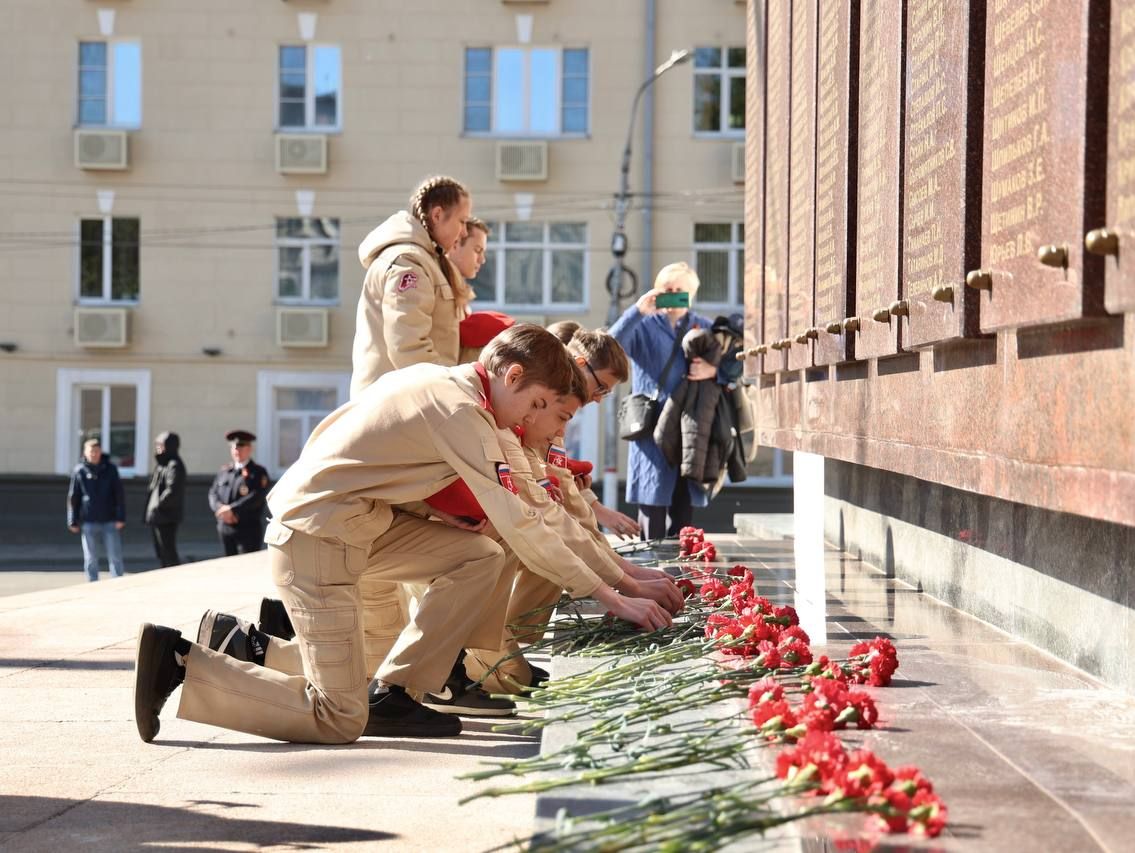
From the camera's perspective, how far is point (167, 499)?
49.5 feet

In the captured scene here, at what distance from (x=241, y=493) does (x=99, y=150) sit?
11.6m

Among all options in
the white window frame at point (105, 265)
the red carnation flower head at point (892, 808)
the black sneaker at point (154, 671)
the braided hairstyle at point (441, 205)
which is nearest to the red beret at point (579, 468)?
the braided hairstyle at point (441, 205)

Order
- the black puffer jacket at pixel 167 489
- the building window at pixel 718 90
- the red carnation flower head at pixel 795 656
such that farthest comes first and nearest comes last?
the building window at pixel 718 90
the black puffer jacket at pixel 167 489
the red carnation flower head at pixel 795 656

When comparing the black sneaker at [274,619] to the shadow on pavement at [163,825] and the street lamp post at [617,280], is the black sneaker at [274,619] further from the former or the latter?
the street lamp post at [617,280]

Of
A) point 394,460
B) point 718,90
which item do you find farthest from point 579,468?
point 718,90

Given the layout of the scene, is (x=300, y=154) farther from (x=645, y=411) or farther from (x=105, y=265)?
(x=645, y=411)

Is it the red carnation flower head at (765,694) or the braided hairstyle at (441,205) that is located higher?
the braided hairstyle at (441,205)

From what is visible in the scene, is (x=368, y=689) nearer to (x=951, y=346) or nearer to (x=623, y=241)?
(x=951, y=346)

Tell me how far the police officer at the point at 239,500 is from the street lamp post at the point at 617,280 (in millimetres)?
7736

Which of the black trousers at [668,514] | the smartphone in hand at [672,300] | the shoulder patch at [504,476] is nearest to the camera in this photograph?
the shoulder patch at [504,476]

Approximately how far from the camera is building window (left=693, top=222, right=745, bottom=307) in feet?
78.3

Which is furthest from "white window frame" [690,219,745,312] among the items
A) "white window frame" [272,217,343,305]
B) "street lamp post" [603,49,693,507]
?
"white window frame" [272,217,343,305]

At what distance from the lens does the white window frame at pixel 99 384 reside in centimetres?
2406

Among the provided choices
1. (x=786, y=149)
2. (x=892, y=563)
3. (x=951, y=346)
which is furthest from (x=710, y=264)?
(x=951, y=346)
